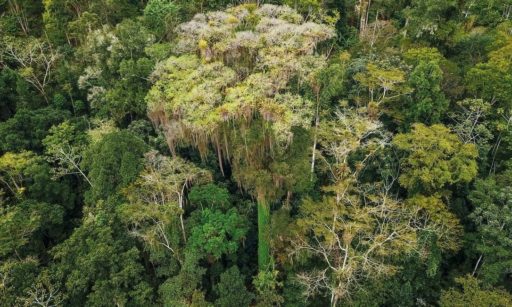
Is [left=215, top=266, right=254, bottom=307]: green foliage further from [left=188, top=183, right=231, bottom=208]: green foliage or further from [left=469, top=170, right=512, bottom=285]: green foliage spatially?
[left=469, top=170, right=512, bottom=285]: green foliage

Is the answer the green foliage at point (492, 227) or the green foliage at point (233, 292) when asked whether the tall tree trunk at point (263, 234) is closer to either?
the green foliage at point (233, 292)

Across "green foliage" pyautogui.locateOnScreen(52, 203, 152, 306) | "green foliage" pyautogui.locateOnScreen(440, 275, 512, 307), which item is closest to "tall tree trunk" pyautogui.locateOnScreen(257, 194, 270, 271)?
"green foliage" pyautogui.locateOnScreen(52, 203, 152, 306)

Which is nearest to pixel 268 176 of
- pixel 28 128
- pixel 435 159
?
pixel 435 159

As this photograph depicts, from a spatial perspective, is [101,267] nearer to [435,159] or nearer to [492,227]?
[435,159]

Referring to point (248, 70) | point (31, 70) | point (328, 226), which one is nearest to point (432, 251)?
point (328, 226)

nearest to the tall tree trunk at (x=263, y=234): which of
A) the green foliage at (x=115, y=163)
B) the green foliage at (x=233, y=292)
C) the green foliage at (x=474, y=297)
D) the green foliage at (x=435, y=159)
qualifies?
the green foliage at (x=233, y=292)

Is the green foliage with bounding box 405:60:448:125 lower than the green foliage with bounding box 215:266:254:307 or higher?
higher

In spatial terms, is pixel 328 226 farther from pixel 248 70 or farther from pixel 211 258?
pixel 248 70
